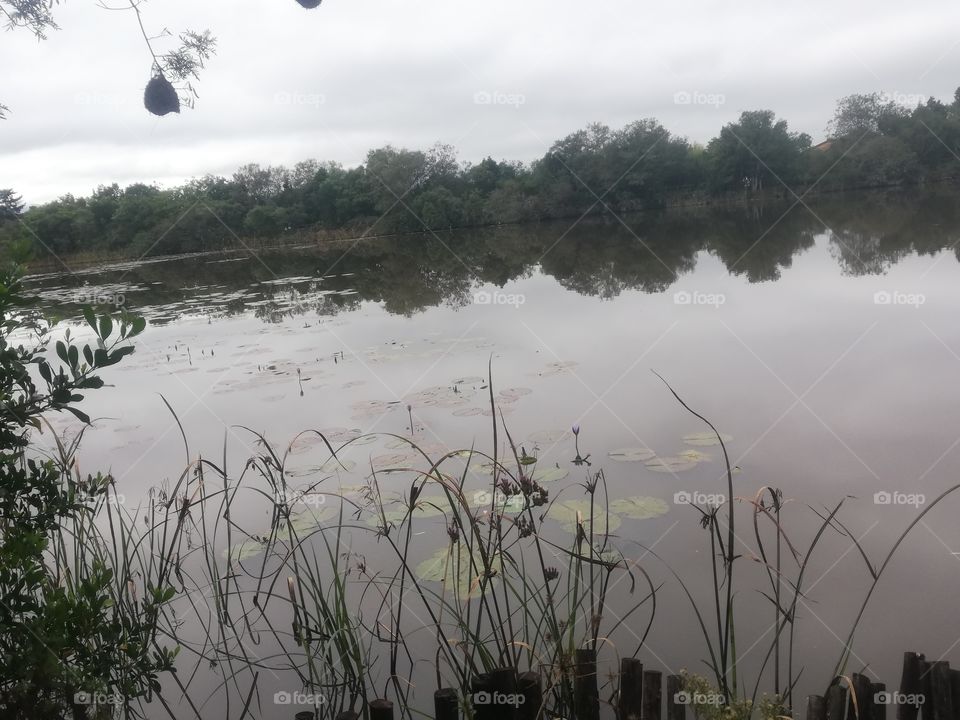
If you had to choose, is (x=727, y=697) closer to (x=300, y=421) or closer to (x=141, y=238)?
(x=300, y=421)

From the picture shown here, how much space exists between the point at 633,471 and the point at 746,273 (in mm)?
7156

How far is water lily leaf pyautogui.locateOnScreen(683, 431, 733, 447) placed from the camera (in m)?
3.54

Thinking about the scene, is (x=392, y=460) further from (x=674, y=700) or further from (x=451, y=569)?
(x=674, y=700)

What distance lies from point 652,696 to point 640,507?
1311 mm

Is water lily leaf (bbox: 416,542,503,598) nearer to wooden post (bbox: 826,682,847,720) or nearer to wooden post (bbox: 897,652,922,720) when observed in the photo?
wooden post (bbox: 826,682,847,720)

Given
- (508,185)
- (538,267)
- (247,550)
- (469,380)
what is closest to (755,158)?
(508,185)

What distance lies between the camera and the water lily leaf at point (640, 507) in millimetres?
2840

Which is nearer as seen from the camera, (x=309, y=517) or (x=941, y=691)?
(x=941, y=691)

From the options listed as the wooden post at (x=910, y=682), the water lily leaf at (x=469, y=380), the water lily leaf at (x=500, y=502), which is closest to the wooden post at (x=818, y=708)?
the wooden post at (x=910, y=682)

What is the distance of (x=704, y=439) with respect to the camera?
3.60 metres

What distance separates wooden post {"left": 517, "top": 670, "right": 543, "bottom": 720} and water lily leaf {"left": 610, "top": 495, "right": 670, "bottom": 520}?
1296mm

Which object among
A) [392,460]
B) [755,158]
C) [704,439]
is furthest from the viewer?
[755,158]

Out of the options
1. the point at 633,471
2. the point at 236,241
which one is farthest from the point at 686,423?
the point at 236,241

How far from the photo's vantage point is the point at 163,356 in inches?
295
